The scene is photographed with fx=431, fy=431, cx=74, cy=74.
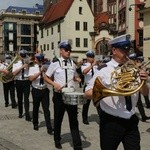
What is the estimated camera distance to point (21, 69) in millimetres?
11508

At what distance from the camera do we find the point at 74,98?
6891mm

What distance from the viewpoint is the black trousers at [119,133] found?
487 centimetres

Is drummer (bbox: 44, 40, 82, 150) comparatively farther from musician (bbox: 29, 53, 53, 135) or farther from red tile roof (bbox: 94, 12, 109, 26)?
red tile roof (bbox: 94, 12, 109, 26)

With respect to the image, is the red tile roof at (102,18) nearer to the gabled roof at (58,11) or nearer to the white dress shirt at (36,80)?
the gabled roof at (58,11)

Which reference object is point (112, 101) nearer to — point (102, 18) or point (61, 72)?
point (61, 72)

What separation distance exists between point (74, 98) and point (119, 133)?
83.1 inches

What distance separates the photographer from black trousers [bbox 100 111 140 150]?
16.0 ft

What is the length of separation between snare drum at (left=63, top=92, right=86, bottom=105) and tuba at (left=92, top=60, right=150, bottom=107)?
190cm

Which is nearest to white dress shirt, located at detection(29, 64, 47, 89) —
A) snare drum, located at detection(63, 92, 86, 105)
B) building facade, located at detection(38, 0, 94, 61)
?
snare drum, located at detection(63, 92, 86, 105)

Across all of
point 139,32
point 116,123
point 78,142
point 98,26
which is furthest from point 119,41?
point 98,26

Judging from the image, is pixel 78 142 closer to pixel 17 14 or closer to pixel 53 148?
pixel 53 148

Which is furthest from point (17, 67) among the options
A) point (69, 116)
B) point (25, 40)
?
point (25, 40)

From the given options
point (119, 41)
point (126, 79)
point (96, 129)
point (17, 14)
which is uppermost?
point (17, 14)

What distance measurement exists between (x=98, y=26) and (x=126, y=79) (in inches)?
2422
